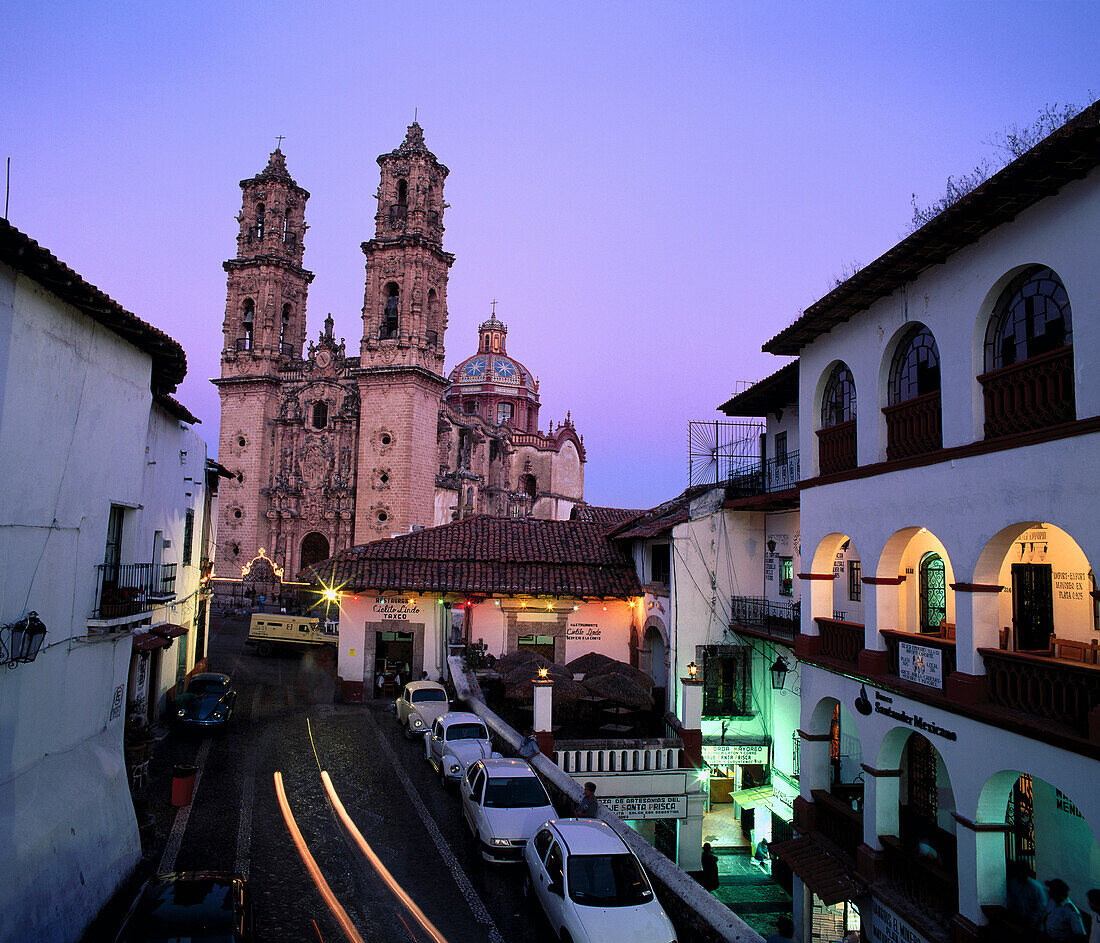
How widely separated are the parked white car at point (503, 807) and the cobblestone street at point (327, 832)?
1.43 ft

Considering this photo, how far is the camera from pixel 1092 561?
857 cm

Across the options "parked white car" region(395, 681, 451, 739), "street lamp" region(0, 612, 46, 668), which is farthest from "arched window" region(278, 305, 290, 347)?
"street lamp" region(0, 612, 46, 668)

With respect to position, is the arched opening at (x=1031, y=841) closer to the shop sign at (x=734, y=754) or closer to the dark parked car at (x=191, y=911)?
the dark parked car at (x=191, y=911)

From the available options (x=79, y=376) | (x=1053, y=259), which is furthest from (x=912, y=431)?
(x=79, y=376)

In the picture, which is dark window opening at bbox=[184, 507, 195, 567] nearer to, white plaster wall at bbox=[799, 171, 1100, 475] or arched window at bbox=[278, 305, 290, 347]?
white plaster wall at bbox=[799, 171, 1100, 475]

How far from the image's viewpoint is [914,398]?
497 inches

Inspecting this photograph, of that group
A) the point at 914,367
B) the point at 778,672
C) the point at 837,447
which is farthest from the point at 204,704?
the point at 914,367

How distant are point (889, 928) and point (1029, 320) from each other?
953cm

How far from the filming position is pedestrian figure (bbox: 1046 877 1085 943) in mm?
9055

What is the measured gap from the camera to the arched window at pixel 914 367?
12711 mm

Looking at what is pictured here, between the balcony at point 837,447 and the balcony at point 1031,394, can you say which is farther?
the balcony at point 837,447

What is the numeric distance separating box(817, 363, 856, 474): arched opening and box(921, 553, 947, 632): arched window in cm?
240

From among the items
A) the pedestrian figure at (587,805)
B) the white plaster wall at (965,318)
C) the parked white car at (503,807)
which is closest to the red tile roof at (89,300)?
the parked white car at (503,807)

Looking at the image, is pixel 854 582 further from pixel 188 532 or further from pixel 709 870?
pixel 188 532
